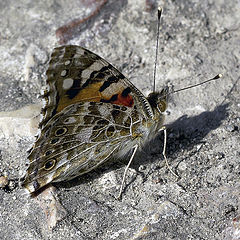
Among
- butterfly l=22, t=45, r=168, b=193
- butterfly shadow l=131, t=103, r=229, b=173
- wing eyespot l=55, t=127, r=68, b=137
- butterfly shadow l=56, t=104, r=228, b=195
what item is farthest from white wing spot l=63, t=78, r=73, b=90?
butterfly shadow l=131, t=103, r=229, b=173

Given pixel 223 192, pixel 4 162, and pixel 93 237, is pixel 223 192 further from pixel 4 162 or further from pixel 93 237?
pixel 4 162

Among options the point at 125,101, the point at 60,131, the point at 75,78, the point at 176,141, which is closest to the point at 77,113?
the point at 60,131

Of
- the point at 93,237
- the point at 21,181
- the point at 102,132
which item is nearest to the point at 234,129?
the point at 102,132

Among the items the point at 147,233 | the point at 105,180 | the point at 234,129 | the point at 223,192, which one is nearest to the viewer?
the point at 147,233

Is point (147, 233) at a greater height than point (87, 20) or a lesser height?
lesser

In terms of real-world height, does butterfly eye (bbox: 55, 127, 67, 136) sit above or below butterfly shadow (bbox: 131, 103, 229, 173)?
above

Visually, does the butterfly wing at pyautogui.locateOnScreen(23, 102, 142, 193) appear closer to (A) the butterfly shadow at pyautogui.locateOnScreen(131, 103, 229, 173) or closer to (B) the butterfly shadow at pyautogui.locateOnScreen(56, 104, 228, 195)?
(B) the butterfly shadow at pyautogui.locateOnScreen(56, 104, 228, 195)

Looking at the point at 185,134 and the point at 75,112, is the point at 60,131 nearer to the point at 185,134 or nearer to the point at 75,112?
the point at 75,112
